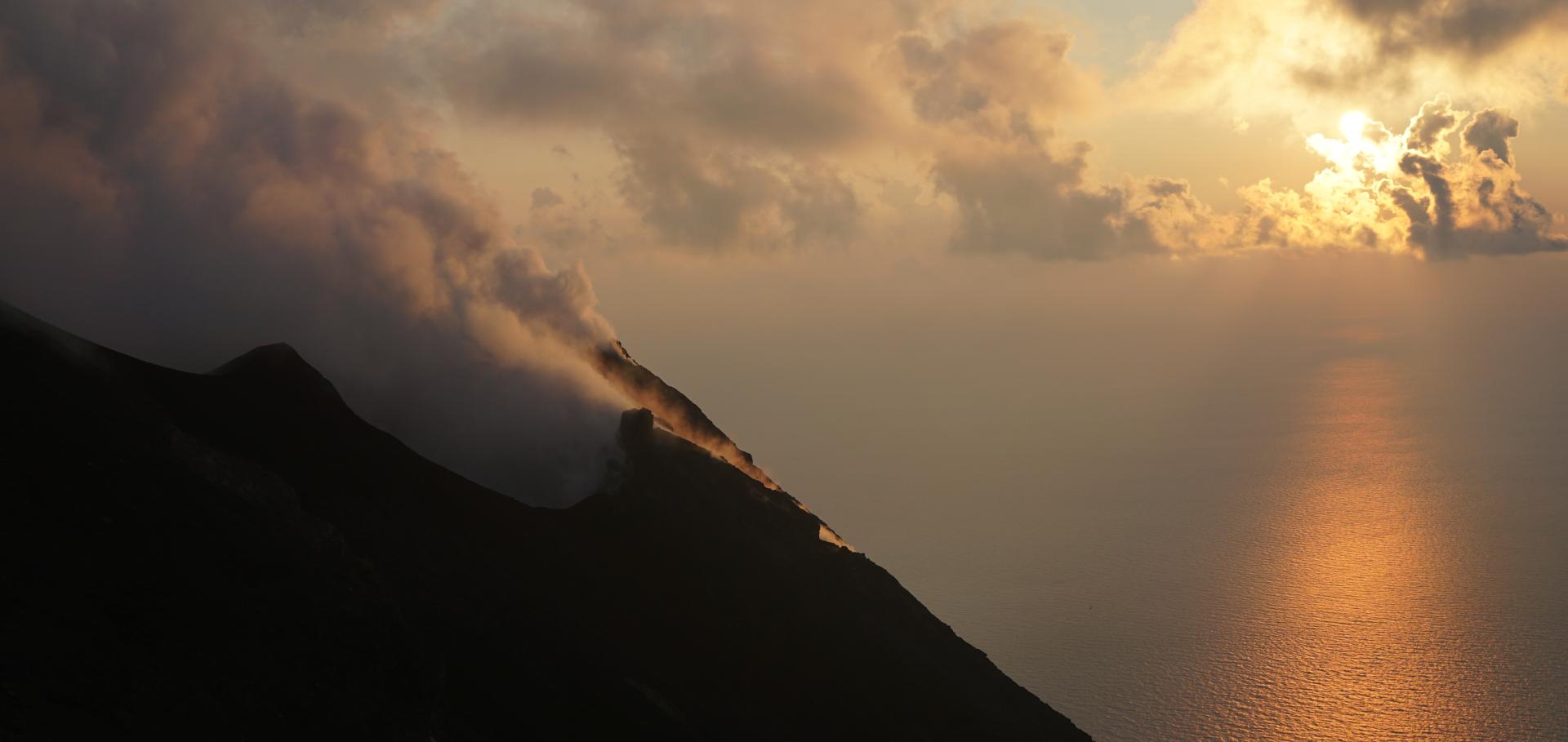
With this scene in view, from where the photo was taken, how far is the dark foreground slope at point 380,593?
34.9m

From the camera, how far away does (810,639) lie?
2559 inches

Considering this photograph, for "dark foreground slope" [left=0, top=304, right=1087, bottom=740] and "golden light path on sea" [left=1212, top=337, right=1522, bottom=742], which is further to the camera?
"golden light path on sea" [left=1212, top=337, right=1522, bottom=742]

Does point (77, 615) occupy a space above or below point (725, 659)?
below

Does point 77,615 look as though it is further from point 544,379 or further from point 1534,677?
point 1534,677

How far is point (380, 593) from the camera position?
140 feet

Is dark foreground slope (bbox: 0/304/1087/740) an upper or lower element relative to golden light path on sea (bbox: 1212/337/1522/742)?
lower

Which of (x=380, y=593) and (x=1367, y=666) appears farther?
(x=1367, y=666)

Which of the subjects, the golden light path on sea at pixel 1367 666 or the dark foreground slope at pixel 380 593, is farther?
the golden light path on sea at pixel 1367 666

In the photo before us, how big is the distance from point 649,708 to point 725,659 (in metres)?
11.2

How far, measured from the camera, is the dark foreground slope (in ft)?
114

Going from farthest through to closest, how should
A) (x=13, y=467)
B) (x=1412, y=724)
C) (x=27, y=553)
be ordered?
1. (x=1412, y=724)
2. (x=13, y=467)
3. (x=27, y=553)

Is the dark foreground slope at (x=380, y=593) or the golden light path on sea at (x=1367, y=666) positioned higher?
the golden light path on sea at (x=1367, y=666)

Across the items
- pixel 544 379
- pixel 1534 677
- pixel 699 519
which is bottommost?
pixel 699 519

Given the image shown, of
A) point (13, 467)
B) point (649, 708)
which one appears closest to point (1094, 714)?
point (649, 708)
